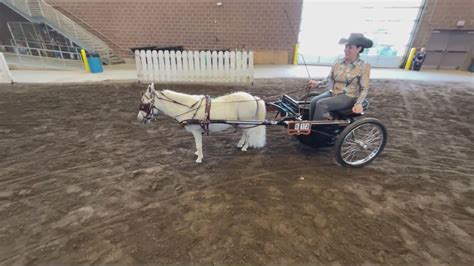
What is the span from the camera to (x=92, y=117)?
16.9 ft

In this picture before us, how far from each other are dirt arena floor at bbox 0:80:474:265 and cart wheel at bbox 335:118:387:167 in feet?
0.55

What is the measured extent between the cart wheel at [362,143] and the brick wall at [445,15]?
12.7 metres

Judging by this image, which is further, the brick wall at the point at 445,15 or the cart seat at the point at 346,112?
the brick wall at the point at 445,15

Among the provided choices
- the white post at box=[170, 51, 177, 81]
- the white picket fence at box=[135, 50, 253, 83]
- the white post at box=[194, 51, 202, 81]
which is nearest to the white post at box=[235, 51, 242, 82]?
the white picket fence at box=[135, 50, 253, 83]

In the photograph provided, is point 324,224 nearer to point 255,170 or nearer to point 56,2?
point 255,170

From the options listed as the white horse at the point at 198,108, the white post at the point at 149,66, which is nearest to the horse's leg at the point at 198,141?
the white horse at the point at 198,108

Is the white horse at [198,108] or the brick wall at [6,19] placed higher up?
the brick wall at [6,19]

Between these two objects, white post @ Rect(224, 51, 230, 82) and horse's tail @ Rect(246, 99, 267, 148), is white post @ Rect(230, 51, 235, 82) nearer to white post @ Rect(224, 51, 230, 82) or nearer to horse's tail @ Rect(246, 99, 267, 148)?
white post @ Rect(224, 51, 230, 82)

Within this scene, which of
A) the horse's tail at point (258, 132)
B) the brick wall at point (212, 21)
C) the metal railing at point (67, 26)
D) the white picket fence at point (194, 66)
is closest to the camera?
the horse's tail at point (258, 132)

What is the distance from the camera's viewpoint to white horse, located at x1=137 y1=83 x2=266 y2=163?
9.73ft

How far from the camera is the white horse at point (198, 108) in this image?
117 inches

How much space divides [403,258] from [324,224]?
26.3 inches

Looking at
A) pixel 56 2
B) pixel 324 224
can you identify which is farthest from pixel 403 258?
pixel 56 2

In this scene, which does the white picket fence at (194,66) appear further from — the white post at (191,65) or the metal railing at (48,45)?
the metal railing at (48,45)
